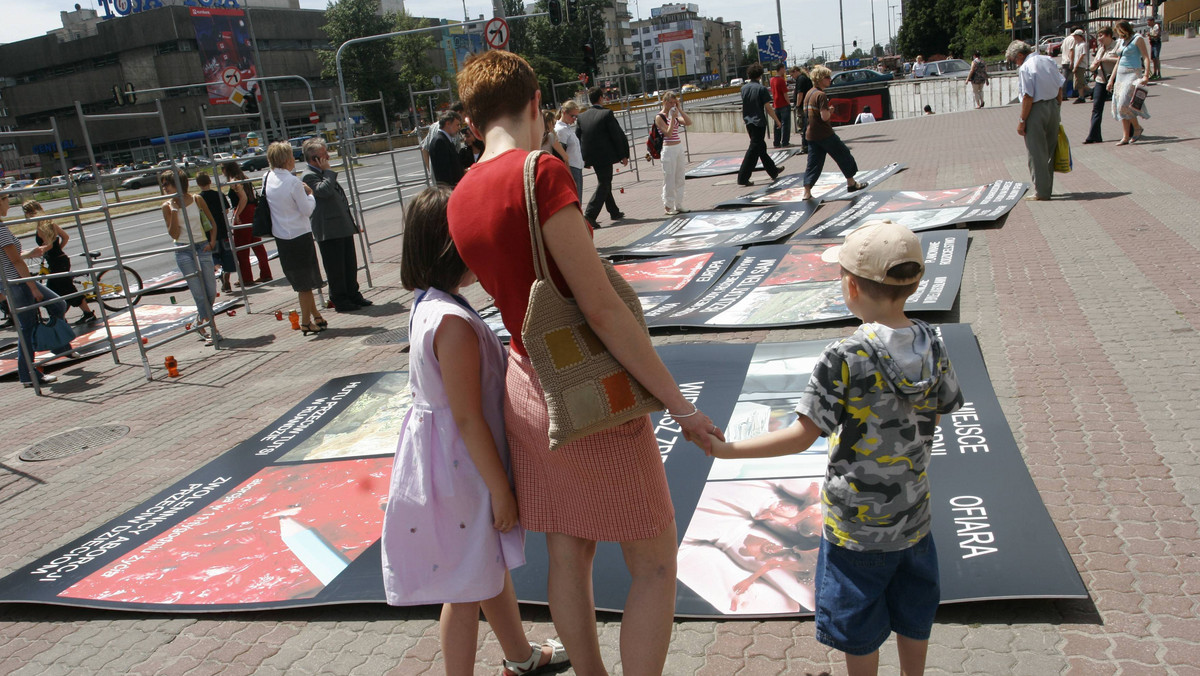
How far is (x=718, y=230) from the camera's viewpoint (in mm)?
10461

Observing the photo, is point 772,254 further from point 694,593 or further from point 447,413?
point 447,413

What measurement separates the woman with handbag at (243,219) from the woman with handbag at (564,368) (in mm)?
8863

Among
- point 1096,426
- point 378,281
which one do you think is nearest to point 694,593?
point 1096,426

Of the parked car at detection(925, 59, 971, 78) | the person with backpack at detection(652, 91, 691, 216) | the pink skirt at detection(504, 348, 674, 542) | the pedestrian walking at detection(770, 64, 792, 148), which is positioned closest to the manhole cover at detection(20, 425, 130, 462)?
the pink skirt at detection(504, 348, 674, 542)

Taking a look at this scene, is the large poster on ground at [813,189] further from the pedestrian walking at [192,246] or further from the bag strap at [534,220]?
the bag strap at [534,220]

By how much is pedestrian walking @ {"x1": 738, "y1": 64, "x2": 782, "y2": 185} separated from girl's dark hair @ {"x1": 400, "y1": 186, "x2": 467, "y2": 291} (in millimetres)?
12873

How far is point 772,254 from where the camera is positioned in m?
8.48

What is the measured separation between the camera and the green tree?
76.9 m

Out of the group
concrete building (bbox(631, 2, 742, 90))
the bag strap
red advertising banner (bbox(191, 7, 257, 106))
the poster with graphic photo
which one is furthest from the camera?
concrete building (bbox(631, 2, 742, 90))

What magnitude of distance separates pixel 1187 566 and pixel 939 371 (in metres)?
1.59

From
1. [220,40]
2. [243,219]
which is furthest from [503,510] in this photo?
[220,40]

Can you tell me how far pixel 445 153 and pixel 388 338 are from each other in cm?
231

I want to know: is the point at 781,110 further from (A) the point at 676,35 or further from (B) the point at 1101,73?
(A) the point at 676,35

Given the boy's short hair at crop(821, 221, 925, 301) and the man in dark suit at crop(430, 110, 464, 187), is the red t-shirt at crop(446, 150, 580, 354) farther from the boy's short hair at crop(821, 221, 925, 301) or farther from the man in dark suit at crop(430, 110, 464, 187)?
the man in dark suit at crop(430, 110, 464, 187)
